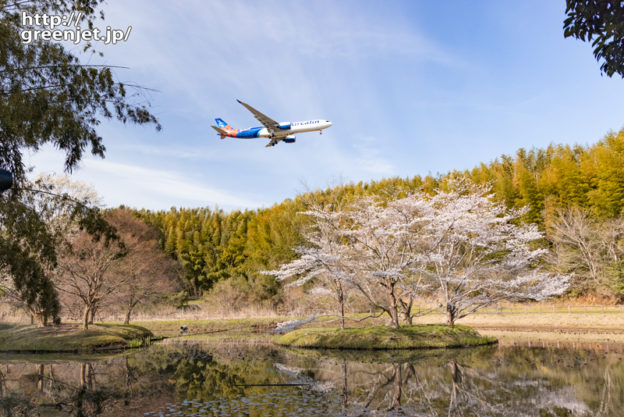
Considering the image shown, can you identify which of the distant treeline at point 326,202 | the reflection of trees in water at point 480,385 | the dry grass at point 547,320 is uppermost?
the distant treeline at point 326,202

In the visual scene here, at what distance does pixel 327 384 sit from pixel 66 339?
62.7 ft

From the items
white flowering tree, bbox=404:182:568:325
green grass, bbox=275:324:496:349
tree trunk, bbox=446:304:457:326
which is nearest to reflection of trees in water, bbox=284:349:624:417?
green grass, bbox=275:324:496:349

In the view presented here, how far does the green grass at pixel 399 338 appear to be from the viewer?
22.3 meters

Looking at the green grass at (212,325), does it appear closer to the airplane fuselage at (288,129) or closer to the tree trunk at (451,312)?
the airplane fuselage at (288,129)

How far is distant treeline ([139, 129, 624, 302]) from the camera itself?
43.7m

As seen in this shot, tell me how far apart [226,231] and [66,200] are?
6759 centimetres

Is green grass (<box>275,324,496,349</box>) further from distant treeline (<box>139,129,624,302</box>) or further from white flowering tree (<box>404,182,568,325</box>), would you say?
distant treeline (<box>139,129,624,302</box>)

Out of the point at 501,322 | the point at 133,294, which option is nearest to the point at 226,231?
the point at 133,294

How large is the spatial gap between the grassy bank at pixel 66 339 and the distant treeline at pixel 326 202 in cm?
1224

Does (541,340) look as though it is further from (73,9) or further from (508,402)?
(73,9)

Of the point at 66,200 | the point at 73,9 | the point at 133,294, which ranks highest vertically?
the point at 73,9

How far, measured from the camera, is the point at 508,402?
1119cm

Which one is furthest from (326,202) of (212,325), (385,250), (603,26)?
(603,26)

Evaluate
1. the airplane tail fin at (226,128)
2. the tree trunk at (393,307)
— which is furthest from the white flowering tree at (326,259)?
the airplane tail fin at (226,128)
